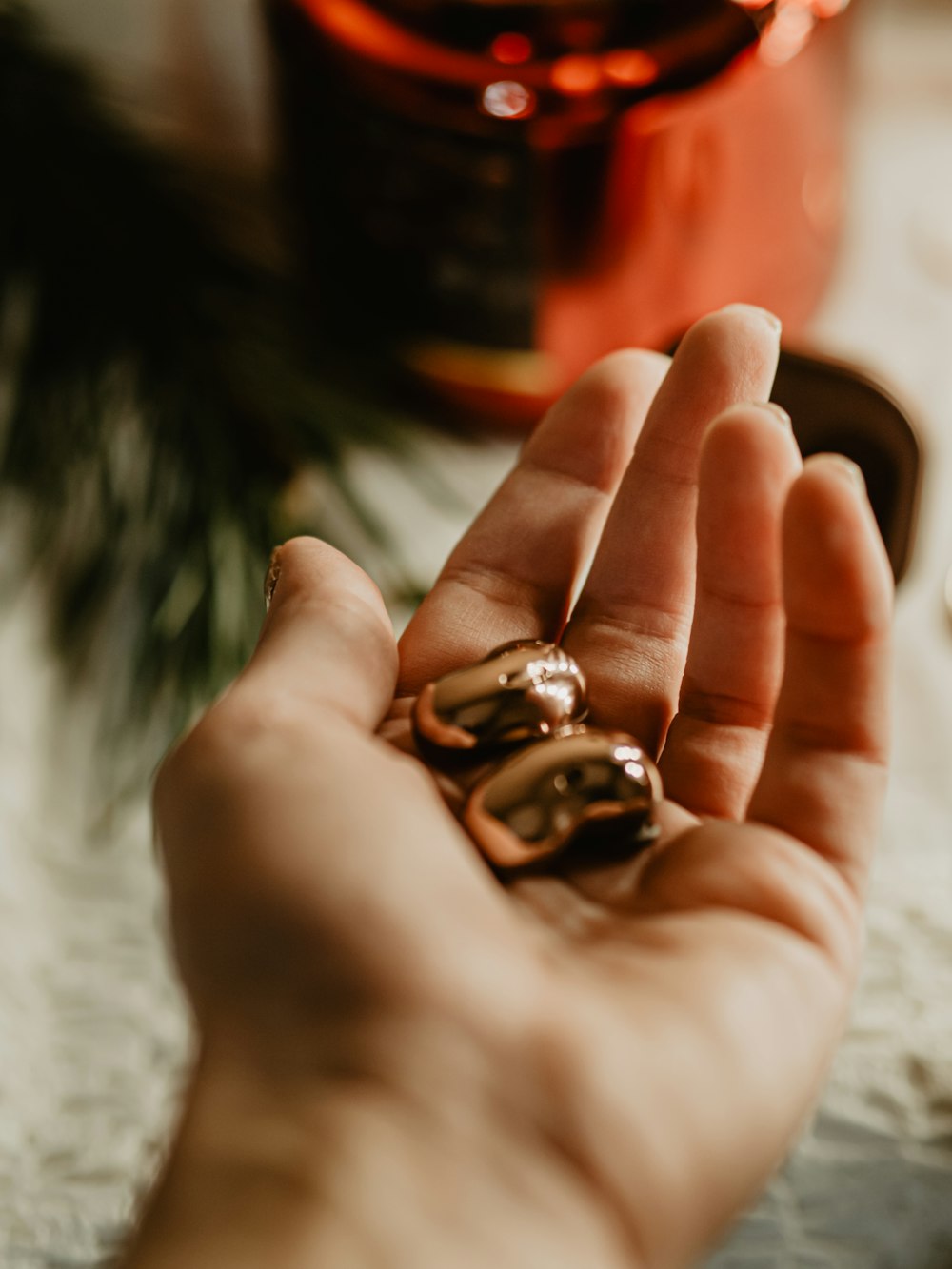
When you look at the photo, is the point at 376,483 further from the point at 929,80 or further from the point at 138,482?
the point at 929,80

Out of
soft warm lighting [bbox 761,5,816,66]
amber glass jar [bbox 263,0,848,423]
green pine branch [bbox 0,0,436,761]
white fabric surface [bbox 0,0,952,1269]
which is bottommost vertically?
white fabric surface [bbox 0,0,952,1269]

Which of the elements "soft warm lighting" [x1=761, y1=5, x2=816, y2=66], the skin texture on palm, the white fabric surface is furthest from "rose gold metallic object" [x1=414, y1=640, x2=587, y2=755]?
"soft warm lighting" [x1=761, y1=5, x2=816, y2=66]

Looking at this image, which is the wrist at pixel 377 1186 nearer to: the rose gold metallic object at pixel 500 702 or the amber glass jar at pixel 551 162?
the rose gold metallic object at pixel 500 702

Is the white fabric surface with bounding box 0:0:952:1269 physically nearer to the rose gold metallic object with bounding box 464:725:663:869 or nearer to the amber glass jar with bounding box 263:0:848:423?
the amber glass jar with bounding box 263:0:848:423

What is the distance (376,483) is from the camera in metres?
0.69

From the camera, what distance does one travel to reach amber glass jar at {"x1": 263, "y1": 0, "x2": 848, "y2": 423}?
Result: 539mm

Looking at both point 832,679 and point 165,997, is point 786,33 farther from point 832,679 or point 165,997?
point 165,997

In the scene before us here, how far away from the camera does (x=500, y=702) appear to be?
0.33 m

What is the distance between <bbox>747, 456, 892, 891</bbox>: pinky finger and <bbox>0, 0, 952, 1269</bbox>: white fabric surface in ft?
0.62

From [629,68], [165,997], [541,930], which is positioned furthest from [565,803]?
[629,68]

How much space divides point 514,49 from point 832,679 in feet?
1.19

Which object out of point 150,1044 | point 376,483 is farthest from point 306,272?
point 150,1044

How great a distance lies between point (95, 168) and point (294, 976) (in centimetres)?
56

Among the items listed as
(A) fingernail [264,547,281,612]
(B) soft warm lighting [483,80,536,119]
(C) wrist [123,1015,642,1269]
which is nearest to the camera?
(C) wrist [123,1015,642,1269]
